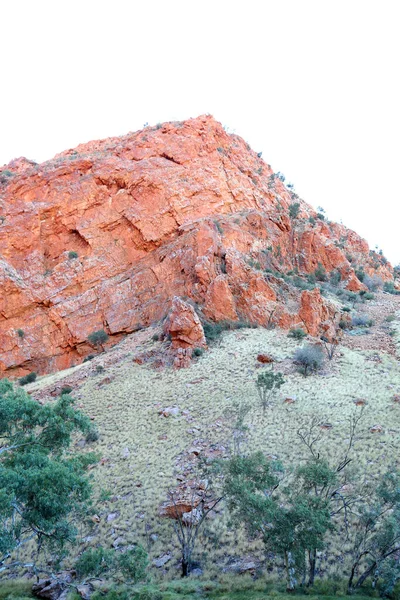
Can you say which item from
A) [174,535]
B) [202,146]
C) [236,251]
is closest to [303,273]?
[236,251]

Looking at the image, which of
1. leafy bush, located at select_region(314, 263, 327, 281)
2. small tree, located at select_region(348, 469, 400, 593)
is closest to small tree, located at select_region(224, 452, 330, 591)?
small tree, located at select_region(348, 469, 400, 593)

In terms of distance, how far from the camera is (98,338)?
35219 mm

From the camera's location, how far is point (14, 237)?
3941 cm

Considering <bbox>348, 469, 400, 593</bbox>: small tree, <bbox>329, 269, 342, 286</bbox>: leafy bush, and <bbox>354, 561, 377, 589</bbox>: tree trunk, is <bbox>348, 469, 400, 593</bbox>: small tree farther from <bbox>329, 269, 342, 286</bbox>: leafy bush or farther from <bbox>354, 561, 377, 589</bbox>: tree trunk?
<bbox>329, 269, 342, 286</bbox>: leafy bush

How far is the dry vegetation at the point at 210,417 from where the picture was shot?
49.9ft

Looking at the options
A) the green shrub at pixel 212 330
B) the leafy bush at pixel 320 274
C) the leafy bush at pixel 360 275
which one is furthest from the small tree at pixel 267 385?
the leafy bush at pixel 360 275

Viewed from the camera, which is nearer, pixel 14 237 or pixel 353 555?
pixel 353 555

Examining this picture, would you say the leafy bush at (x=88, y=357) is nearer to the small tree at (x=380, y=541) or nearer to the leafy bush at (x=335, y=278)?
the leafy bush at (x=335, y=278)

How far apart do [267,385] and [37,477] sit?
14183 mm

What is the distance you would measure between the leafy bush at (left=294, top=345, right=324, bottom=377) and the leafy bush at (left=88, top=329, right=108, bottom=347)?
610 inches

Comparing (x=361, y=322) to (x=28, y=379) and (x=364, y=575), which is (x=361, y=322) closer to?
(x=28, y=379)

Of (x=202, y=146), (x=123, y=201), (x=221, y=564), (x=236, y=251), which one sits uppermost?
(x=202, y=146)

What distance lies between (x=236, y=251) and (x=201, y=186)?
8042 mm

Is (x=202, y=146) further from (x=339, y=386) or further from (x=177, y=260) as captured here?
(x=339, y=386)
